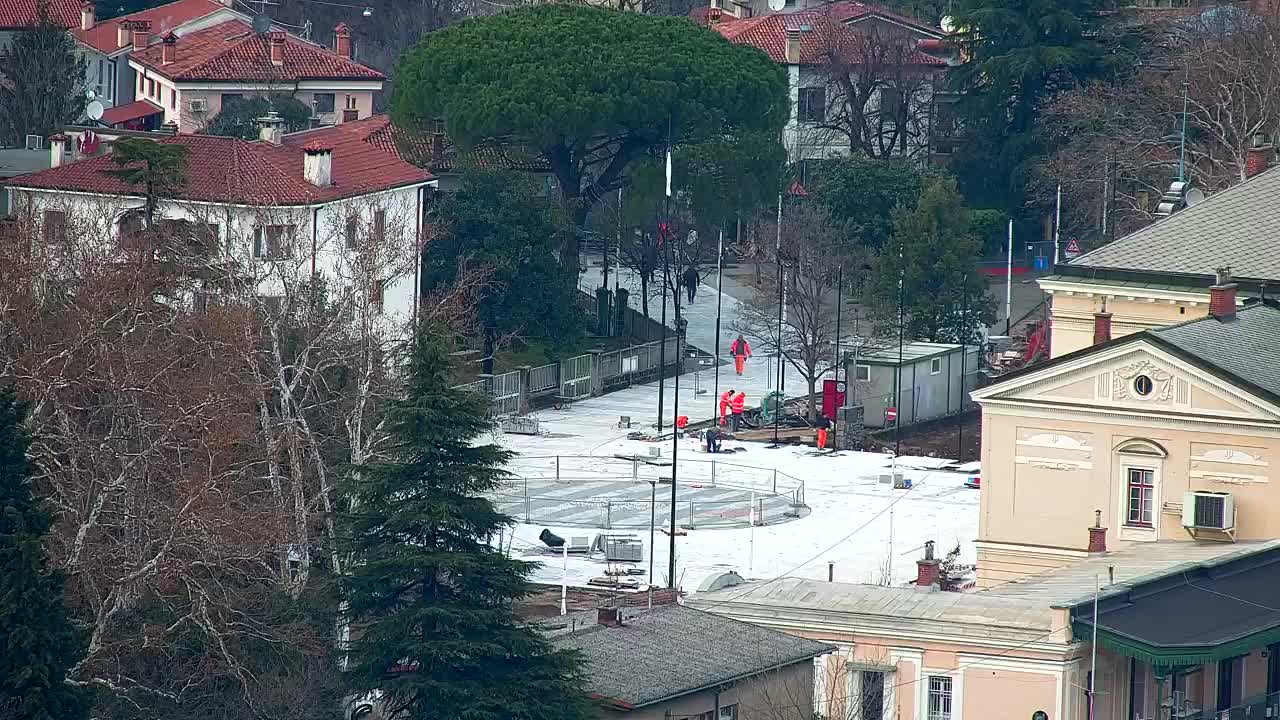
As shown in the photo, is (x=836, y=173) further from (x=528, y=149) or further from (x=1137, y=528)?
(x=1137, y=528)

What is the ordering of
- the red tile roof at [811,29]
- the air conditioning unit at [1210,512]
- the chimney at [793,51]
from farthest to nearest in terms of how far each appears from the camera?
the red tile roof at [811,29], the chimney at [793,51], the air conditioning unit at [1210,512]

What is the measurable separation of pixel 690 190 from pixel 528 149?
15.9 ft

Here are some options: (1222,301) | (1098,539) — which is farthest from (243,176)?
(1098,539)

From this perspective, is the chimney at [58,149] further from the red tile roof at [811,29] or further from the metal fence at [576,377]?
the red tile roof at [811,29]

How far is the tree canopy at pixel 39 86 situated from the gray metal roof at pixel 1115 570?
190ft

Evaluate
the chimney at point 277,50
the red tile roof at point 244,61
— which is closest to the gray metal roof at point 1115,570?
the red tile roof at point 244,61

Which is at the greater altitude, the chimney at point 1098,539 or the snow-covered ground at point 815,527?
the chimney at point 1098,539

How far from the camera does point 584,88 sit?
298 feet

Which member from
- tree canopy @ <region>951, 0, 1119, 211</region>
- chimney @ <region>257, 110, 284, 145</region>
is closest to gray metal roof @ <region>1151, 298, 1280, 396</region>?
chimney @ <region>257, 110, 284, 145</region>

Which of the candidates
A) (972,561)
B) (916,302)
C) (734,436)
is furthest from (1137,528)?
(916,302)

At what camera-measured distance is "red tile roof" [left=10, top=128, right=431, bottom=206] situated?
7644 cm

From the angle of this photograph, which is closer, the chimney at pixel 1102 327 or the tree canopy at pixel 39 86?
the chimney at pixel 1102 327

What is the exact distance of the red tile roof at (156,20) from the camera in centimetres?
11912

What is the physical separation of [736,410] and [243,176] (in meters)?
13.5
